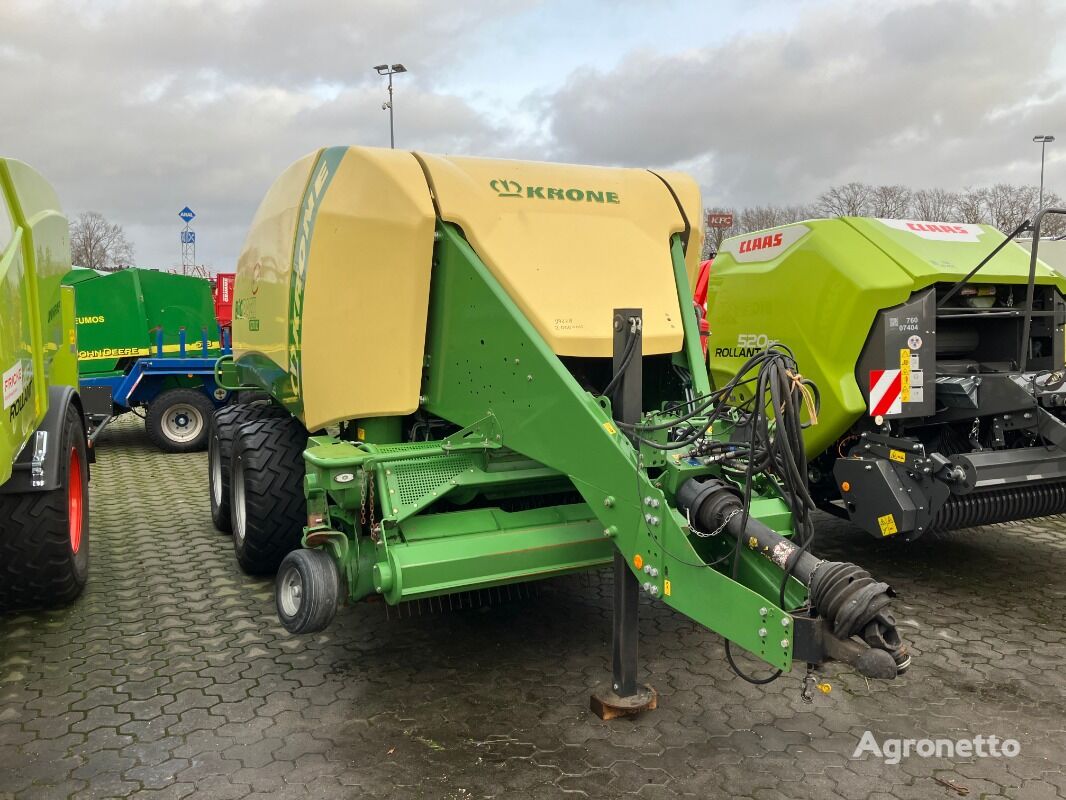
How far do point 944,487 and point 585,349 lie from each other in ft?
7.16

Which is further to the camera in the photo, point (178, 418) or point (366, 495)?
point (178, 418)

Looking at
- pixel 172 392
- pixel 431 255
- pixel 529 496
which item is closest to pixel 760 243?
pixel 529 496

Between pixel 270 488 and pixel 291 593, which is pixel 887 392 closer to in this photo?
pixel 291 593

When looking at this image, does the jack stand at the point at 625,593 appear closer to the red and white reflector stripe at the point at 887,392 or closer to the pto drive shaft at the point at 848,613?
the pto drive shaft at the point at 848,613

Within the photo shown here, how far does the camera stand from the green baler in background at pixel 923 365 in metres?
4.65

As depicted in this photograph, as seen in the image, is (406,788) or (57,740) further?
(57,740)

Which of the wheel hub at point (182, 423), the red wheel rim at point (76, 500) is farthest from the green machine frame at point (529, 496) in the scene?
the wheel hub at point (182, 423)

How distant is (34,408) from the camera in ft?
13.2

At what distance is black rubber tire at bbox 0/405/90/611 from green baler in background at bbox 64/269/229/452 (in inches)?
227

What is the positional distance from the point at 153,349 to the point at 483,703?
8.11 metres

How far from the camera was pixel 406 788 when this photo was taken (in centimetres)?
297

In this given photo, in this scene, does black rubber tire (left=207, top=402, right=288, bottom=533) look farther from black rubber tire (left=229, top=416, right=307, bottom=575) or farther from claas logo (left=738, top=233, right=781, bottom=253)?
claas logo (left=738, top=233, right=781, bottom=253)

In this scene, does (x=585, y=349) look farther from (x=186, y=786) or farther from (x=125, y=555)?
(x=125, y=555)

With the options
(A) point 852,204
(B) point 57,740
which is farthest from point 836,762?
(A) point 852,204
